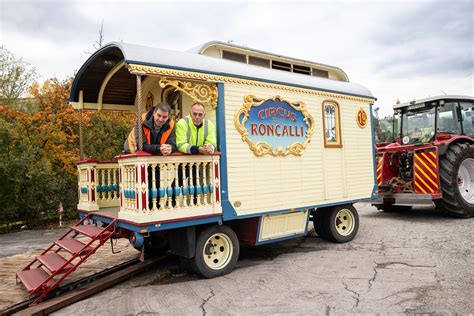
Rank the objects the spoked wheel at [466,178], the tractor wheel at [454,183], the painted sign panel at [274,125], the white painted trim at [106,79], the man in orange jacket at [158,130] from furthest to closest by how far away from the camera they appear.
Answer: the spoked wheel at [466,178]
the tractor wheel at [454,183]
the white painted trim at [106,79]
the painted sign panel at [274,125]
the man in orange jacket at [158,130]

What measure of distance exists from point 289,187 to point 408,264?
7.10 feet

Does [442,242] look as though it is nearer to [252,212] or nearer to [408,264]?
[408,264]

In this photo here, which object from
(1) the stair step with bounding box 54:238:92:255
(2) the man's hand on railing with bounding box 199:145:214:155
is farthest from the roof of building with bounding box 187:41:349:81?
(1) the stair step with bounding box 54:238:92:255

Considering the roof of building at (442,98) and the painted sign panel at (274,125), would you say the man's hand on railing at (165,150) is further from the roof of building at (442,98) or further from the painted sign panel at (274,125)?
the roof of building at (442,98)

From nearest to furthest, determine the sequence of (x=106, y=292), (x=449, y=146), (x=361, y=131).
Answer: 1. (x=106, y=292)
2. (x=361, y=131)
3. (x=449, y=146)

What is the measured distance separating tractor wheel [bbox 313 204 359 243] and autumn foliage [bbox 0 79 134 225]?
884 cm

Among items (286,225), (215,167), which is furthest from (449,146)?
(215,167)

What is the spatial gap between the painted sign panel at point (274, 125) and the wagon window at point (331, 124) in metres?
0.48

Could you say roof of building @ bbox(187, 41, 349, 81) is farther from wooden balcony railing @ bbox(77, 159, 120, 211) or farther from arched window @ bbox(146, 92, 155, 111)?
wooden balcony railing @ bbox(77, 159, 120, 211)

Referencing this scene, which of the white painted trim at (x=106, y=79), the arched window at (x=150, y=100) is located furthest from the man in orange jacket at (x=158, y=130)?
the arched window at (x=150, y=100)

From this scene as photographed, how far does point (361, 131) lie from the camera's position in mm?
7484

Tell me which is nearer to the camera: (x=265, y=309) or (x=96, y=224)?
(x=265, y=309)

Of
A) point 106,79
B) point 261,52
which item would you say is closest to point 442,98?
point 261,52

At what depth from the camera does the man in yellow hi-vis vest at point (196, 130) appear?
5.09 meters
